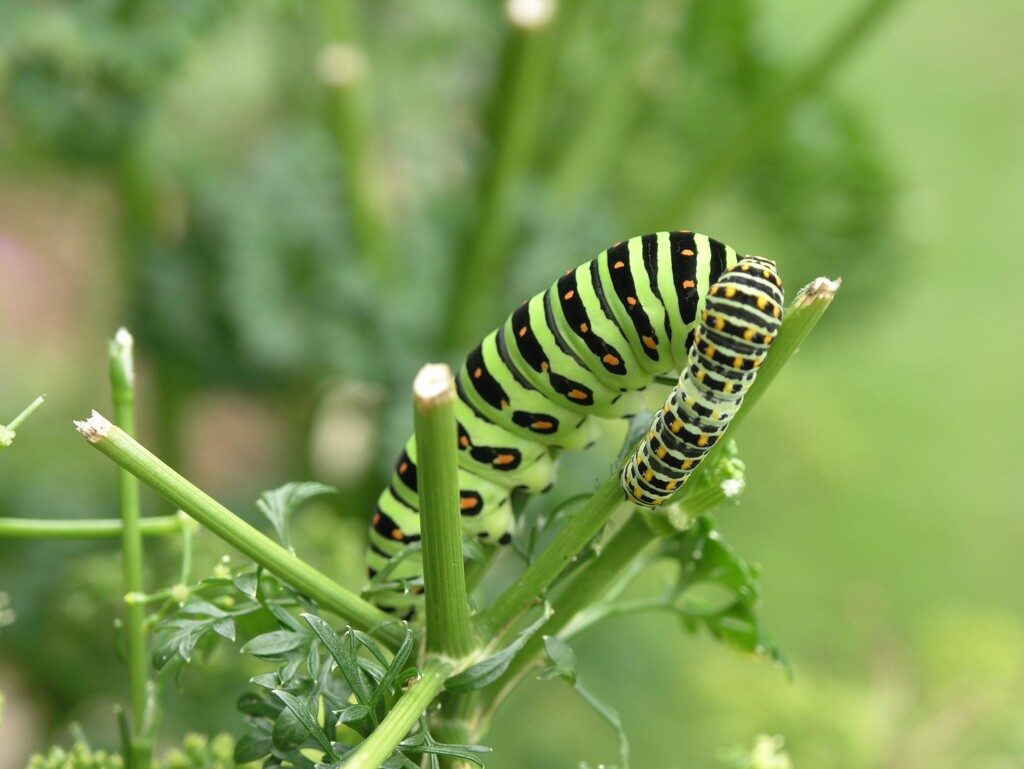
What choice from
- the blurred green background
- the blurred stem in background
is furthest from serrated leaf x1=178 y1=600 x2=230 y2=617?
the blurred stem in background

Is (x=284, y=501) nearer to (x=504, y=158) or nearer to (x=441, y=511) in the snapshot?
(x=441, y=511)

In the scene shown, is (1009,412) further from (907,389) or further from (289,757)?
(289,757)

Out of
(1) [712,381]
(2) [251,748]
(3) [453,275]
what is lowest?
(2) [251,748]

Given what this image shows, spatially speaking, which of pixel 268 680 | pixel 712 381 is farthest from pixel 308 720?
pixel 712 381

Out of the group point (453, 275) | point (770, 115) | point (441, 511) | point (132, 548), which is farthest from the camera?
point (453, 275)

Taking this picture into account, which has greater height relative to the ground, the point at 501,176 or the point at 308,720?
the point at 501,176
